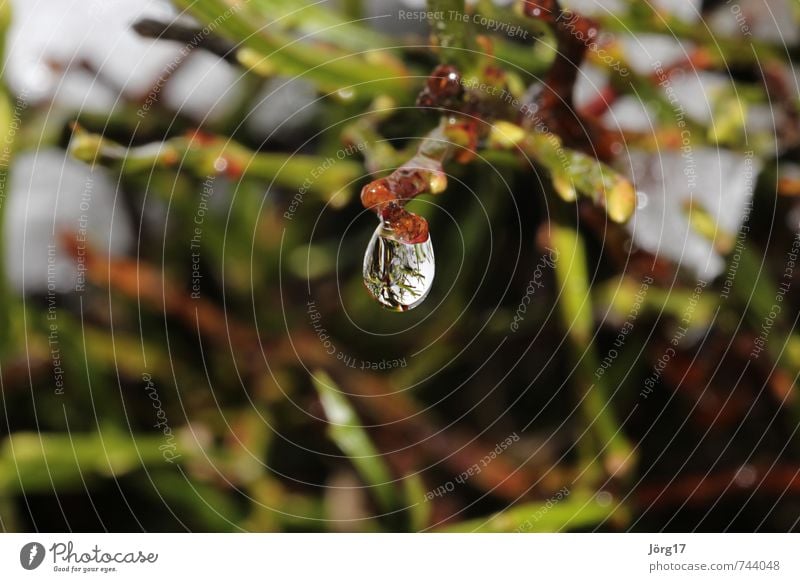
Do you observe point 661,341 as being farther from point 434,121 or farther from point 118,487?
point 118,487

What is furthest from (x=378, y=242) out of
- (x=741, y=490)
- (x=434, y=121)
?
(x=741, y=490)

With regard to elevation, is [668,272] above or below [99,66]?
below

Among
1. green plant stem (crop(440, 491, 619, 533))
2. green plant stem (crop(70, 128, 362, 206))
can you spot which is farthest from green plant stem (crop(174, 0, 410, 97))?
green plant stem (crop(440, 491, 619, 533))
